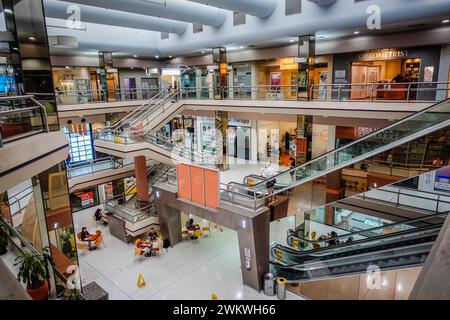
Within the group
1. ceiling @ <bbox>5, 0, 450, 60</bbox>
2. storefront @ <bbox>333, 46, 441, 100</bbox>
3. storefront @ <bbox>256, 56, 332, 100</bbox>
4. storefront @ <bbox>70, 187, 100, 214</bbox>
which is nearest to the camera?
ceiling @ <bbox>5, 0, 450, 60</bbox>

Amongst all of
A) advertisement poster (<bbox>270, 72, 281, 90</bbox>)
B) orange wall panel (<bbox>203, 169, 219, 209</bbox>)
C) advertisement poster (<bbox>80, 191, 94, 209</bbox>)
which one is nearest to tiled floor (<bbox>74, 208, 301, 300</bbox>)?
orange wall panel (<bbox>203, 169, 219, 209</bbox>)

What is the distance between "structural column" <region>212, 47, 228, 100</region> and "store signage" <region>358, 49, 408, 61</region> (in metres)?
7.15

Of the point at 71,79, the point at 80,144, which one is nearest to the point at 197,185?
the point at 80,144

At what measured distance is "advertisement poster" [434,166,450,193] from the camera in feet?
38.4

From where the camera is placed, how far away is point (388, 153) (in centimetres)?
880

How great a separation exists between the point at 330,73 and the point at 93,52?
46.3ft

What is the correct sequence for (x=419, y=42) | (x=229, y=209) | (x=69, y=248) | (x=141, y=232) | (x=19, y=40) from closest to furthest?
(x=19, y=40), (x=69, y=248), (x=229, y=209), (x=419, y=42), (x=141, y=232)

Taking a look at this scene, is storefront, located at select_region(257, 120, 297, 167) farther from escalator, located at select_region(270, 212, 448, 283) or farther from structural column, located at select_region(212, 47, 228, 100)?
escalator, located at select_region(270, 212, 448, 283)

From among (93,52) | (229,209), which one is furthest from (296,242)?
(93,52)

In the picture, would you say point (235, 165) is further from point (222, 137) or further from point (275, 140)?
point (275, 140)

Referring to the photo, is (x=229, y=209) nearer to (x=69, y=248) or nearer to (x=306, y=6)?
(x=69, y=248)

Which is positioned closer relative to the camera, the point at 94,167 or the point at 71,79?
the point at 94,167

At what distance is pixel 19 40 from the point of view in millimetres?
5617

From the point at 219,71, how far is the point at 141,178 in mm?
7427
